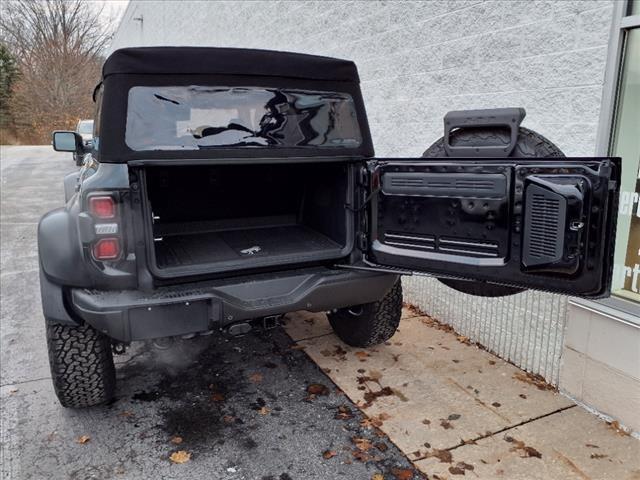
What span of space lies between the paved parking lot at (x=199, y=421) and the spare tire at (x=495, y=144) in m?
1.06

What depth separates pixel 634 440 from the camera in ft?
9.70

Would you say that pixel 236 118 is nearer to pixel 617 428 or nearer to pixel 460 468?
pixel 460 468

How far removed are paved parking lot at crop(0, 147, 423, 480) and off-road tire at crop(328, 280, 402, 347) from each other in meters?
0.41

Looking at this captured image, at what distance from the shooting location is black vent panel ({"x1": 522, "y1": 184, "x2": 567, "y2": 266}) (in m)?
2.40

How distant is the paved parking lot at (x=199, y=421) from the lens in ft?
9.09

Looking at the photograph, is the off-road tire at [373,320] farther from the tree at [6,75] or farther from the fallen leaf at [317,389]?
the tree at [6,75]

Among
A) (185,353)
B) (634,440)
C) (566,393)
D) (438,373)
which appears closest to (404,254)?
(438,373)

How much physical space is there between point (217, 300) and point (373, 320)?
1423 mm

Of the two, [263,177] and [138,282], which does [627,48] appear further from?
[138,282]

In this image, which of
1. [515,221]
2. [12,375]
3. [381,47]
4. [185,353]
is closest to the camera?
[515,221]

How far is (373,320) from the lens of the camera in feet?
12.7

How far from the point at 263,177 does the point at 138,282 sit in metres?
1.76

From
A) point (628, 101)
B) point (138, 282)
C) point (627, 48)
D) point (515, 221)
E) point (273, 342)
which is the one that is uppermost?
point (627, 48)

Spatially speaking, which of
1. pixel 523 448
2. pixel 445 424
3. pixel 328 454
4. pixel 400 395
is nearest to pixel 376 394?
pixel 400 395
